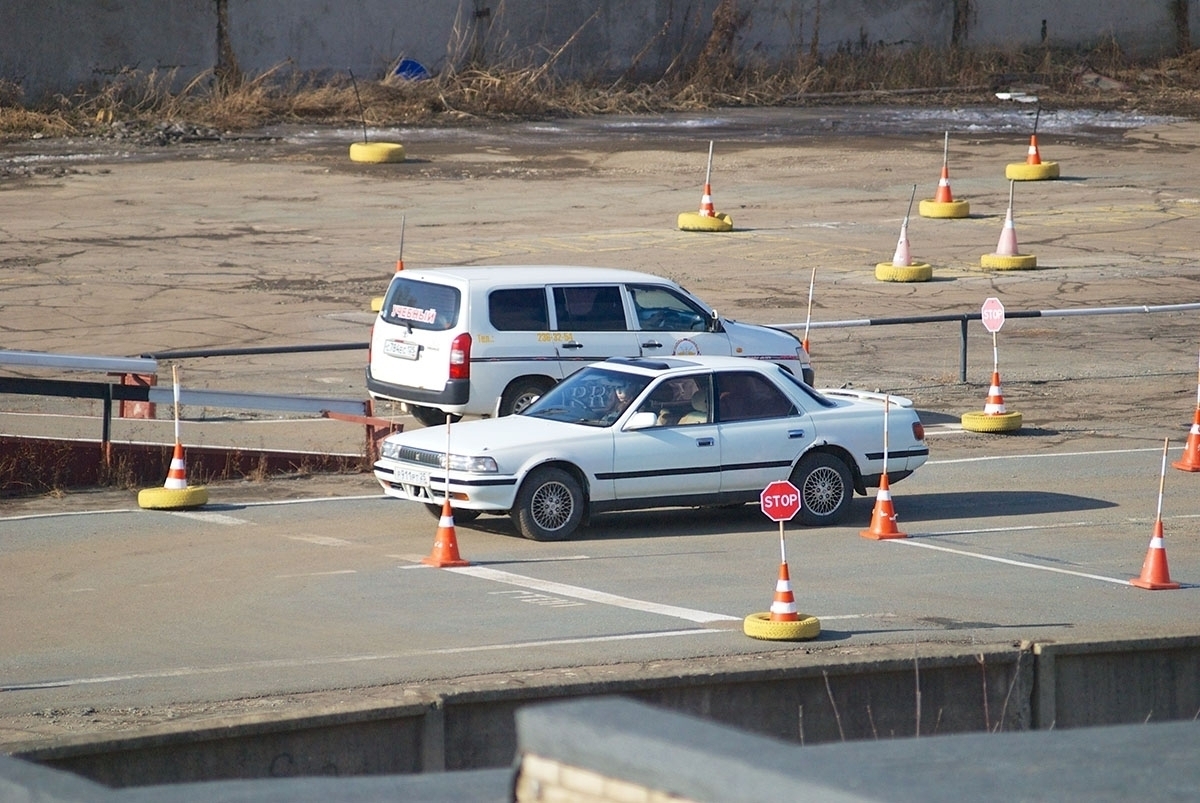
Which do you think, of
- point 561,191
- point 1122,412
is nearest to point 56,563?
point 1122,412

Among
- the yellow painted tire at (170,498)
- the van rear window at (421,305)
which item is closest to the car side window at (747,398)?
the van rear window at (421,305)

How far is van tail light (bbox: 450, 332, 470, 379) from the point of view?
1797cm

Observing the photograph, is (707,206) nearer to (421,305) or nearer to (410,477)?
(421,305)

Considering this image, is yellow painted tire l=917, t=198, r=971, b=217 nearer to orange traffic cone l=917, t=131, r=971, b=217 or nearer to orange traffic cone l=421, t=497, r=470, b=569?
orange traffic cone l=917, t=131, r=971, b=217

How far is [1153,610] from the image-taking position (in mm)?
12828

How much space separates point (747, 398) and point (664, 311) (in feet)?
11.8

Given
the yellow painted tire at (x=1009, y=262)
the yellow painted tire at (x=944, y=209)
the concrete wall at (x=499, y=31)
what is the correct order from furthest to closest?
the concrete wall at (x=499, y=31) → the yellow painted tire at (x=944, y=209) → the yellow painted tire at (x=1009, y=262)

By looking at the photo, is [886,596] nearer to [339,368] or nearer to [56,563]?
[56,563]

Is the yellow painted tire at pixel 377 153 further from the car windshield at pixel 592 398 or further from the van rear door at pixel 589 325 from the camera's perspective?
the car windshield at pixel 592 398

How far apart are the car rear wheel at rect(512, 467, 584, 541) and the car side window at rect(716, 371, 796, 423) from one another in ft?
5.13

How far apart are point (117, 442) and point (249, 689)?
7898 mm

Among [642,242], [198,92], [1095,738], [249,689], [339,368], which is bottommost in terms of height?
[249,689]

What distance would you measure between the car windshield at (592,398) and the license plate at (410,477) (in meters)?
1.37

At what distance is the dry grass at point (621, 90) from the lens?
40.5 metres
